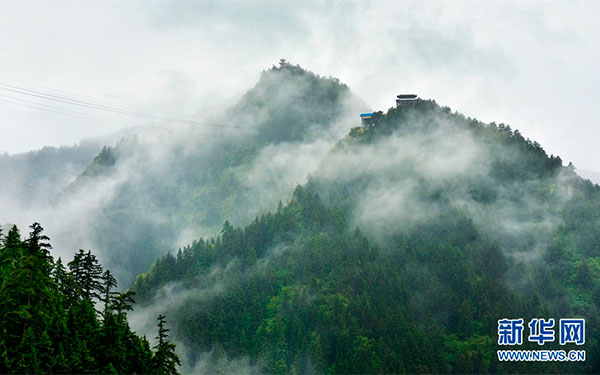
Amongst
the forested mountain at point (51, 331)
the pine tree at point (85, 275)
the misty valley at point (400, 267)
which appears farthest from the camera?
the misty valley at point (400, 267)

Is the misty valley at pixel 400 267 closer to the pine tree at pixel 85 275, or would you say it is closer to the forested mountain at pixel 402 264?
the forested mountain at pixel 402 264

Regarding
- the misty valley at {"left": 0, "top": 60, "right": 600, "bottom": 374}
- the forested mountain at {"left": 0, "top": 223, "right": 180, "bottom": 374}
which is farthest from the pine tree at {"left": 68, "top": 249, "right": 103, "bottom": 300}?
the misty valley at {"left": 0, "top": 60, "right": 600, "bottom": 374}

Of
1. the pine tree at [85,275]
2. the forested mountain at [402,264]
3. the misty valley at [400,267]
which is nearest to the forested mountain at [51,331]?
the pine tree at [85,275]

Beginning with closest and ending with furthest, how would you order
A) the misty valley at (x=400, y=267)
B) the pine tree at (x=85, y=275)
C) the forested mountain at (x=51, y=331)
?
the forested mountain at (x=51, y=331)
the pine tree at (x=85, y=275)
the misty valley at (x=400, y=267)

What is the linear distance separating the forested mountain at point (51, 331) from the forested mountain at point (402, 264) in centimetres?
7202

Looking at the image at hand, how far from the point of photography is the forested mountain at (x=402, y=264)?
129500 millimetres

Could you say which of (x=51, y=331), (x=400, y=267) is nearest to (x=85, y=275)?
(x=51, y=331)

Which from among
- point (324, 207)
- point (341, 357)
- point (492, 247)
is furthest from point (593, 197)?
point (341, 357)

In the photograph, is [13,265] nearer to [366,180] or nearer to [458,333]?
[458,333]

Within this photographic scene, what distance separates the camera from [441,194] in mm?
176125

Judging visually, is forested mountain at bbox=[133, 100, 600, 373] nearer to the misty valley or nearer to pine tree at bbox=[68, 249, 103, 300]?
→ the misty valley

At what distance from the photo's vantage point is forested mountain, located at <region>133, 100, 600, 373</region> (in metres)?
130

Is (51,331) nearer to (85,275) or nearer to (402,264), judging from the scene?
(85,275)

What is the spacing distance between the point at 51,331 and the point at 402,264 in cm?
11080
